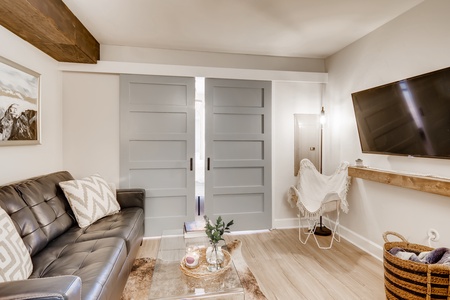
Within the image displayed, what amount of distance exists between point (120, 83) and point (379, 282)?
11.6 ft

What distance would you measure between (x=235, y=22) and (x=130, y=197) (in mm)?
2296

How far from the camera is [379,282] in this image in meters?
2.10

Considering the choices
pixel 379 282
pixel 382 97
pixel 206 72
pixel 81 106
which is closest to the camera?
pixel 379 282

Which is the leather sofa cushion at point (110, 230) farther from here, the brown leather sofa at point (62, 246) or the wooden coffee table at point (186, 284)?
the wooden coffee table at point (186, 284)

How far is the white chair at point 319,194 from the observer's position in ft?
8.96

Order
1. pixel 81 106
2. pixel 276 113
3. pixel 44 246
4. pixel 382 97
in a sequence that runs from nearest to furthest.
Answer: pixel 44 246 → pixel 382 97 → pixel 81 106 → pixel 276 113

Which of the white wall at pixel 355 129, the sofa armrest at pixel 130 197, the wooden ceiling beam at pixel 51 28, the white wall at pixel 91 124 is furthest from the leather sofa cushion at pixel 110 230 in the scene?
the white wall at pixel 355 129

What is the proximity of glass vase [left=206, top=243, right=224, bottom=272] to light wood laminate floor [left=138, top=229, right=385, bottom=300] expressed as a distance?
0.59 metres

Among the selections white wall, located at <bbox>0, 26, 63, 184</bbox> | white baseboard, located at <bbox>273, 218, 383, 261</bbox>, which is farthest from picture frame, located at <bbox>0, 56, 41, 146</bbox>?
white baseboard, located at <bbox>273, 218, 383, 261</bbox>

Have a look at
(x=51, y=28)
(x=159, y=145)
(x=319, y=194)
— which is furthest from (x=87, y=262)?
(x=319, y=194)

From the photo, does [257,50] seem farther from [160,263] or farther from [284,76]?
[160,263]

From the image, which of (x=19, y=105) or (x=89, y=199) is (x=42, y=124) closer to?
(x=19, y=105)

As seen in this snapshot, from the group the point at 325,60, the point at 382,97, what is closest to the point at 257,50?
the point at 325,60

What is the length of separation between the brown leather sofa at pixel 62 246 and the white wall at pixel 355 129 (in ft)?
8.41
